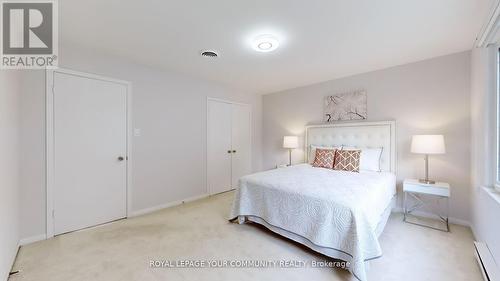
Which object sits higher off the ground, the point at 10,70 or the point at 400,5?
the point at 400,5

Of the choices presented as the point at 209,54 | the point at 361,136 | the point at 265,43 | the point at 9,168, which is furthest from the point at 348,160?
the point at 9,168

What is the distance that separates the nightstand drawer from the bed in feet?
0.64

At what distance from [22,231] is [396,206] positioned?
4.70 meters

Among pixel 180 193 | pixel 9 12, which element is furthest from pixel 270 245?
pixel 9 12

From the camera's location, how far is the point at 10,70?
1.83 metres

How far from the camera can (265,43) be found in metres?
2.28

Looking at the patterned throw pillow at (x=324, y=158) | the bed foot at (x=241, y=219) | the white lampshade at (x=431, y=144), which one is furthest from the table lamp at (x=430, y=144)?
the bed foot at (x=241, y=219)

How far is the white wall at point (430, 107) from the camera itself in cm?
265

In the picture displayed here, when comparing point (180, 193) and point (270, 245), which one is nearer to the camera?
point (270, 245)

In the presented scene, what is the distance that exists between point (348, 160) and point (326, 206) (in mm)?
1496

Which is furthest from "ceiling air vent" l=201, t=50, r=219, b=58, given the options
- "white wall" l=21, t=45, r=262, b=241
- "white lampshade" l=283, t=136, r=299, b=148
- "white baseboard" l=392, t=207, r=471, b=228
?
"white baseboard" l=392, t=207, r=471, b=228

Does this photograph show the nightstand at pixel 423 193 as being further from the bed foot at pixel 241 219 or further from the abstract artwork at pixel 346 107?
the bed foot at pixel 241 219

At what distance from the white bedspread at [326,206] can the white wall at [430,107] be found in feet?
2.14

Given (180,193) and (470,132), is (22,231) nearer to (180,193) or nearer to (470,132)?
(180,193)
